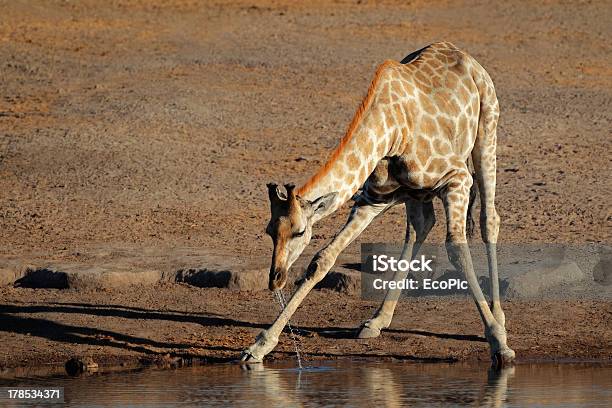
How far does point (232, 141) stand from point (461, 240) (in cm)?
755

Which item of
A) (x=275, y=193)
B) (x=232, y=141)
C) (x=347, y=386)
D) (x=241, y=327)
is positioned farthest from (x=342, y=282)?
(x=232, y=141)

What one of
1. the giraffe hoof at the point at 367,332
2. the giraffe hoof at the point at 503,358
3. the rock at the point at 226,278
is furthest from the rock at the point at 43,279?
the giraffe hoof at the point at 503,358

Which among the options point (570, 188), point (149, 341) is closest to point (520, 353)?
point (149, 341)

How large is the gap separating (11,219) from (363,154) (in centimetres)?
576

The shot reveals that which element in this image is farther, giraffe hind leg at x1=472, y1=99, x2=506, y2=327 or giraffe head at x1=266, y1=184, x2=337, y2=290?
giraffe hind leg at x1=472, y1=99, x2=506, y2=327

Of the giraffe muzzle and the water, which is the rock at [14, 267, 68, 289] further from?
the giraffe muzzle

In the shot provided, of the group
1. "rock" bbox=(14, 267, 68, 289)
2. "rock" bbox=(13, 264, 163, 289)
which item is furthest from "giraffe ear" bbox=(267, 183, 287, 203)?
"rock" bbox=(14, 267, 68, 289)

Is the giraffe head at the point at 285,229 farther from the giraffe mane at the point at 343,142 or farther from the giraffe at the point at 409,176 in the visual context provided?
the giraffe mane at the point at 343,142

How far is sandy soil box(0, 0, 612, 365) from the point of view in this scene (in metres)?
10.8

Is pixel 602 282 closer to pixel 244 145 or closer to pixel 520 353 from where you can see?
pixel 520 353

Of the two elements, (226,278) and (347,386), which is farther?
(226,278)

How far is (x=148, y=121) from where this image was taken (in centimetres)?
1794

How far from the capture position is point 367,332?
10.4 meters

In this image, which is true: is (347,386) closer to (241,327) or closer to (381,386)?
(381,386)
